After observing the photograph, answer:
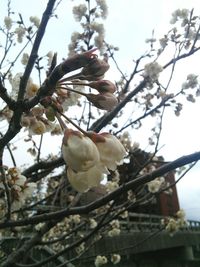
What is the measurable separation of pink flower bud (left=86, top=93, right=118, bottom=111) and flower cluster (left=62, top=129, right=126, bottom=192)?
0.26 feet

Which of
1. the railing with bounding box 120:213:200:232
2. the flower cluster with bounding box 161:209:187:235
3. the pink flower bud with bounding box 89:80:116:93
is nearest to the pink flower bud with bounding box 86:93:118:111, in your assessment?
the pink flower bud with bounding box 89:80:116:93

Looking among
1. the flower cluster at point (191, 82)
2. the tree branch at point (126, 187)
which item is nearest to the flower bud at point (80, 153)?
the tree branch at point (126, 187)

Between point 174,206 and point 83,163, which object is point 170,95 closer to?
point 83,163

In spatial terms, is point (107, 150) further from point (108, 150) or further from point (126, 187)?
point (126, 187)

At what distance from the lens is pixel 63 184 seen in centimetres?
325

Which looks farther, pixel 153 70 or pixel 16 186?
pixel 153 70

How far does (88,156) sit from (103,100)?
21cm

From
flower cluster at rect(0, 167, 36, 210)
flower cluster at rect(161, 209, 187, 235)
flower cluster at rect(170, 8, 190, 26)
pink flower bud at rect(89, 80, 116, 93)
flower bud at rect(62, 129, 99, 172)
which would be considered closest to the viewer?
flower bud at rect(62, 129, 99, 172)

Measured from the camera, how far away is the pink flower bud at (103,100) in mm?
1003

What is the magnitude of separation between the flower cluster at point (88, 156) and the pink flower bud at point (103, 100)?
78 millimetres

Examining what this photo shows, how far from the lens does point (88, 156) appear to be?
0.85 meters

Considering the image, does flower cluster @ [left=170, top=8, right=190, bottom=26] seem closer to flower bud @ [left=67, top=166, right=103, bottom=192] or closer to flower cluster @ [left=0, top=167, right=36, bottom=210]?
flower cluster @ [left=0, top=167, right=36, bottom=210]

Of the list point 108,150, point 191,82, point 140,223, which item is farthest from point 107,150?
point 140,223

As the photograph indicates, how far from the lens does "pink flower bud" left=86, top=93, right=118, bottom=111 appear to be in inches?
39.5
